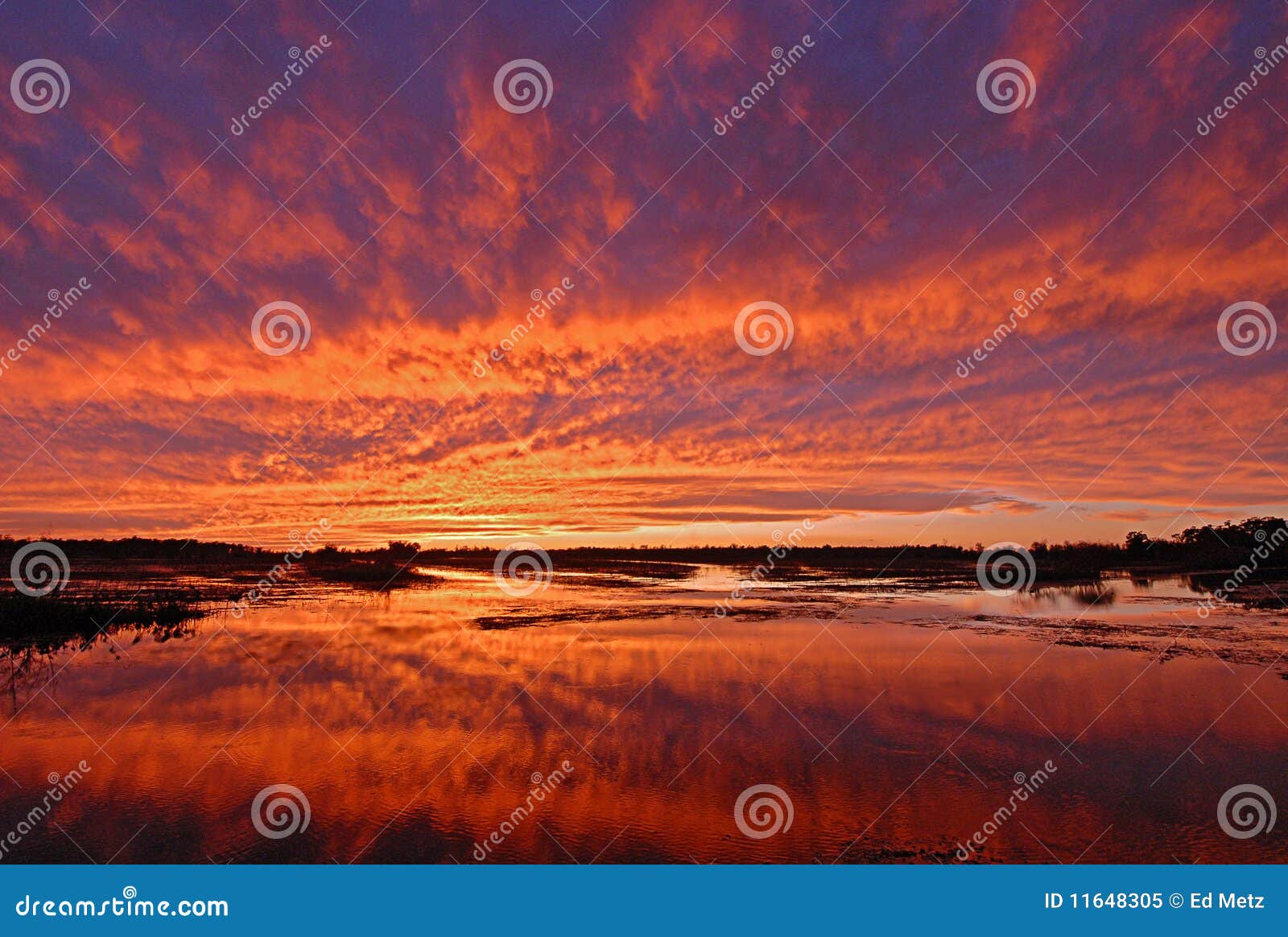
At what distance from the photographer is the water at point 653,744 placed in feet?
27.0

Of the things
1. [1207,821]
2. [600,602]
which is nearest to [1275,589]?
[600,602]

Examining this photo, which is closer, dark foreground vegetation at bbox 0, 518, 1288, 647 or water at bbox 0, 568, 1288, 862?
water at bbox 0, 568, 1288, 862

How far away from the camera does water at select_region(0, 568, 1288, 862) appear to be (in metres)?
8.22

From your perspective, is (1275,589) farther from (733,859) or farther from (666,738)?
(733,859)

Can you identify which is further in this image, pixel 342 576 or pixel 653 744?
pixel 342 576

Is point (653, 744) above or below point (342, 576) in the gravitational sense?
below

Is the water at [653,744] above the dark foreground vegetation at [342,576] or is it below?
below

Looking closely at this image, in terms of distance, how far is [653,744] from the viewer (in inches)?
456

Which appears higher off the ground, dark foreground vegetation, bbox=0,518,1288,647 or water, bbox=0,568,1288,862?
dark foreground vegetation, bbox=0,518,1288,647

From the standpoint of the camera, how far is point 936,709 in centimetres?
1352

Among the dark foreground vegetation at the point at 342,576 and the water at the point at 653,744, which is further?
the dark foreground vegetation at the point at 342,576
